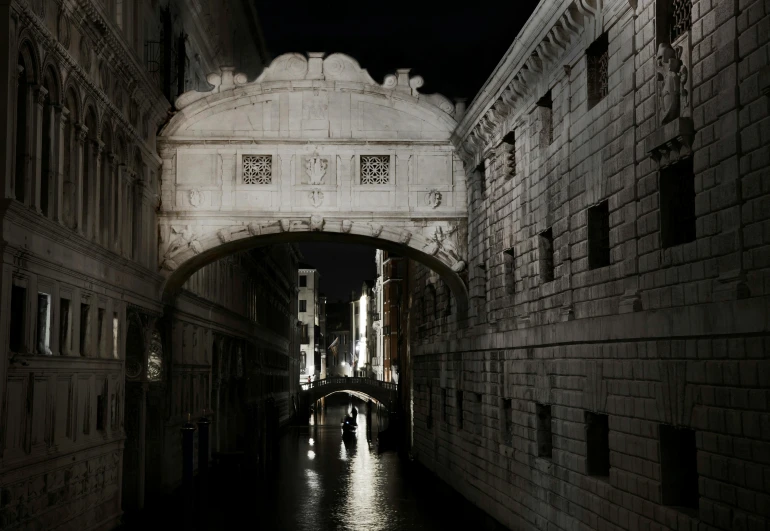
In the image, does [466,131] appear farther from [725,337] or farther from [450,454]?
[725,337]

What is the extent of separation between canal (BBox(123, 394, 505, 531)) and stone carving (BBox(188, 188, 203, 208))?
6.94m

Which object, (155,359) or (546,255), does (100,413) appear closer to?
(155,359)

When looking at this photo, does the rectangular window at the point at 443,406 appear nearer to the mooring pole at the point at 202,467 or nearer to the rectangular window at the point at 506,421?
the rectangular window at the point at 506,421

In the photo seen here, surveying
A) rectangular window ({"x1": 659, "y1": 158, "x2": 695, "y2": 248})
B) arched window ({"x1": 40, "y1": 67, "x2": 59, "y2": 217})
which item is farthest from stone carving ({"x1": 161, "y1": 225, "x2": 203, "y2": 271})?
rectangular window ({"x1": 659, "y1": 158, "x2": 695, "y2": 248})

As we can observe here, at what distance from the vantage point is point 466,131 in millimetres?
22391

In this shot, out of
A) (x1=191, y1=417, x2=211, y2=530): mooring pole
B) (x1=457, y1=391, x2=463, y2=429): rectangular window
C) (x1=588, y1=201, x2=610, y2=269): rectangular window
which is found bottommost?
(x1=191, y1=417, x2=211, y2=530): mooring pole

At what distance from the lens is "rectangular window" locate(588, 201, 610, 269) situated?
1437cm

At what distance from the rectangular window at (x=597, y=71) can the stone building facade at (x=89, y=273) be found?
7.78 metres

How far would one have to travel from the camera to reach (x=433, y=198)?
23.8 metres

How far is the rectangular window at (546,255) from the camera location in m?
17.2

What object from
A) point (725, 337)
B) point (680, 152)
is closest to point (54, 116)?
point (680, 152)

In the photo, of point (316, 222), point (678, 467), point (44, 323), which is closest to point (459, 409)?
point (316, 222)

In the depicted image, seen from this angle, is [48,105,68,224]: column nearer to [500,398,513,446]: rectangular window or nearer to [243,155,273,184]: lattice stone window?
[243,155,273,184]: lattice stone window

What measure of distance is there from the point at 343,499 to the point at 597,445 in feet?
37.8
